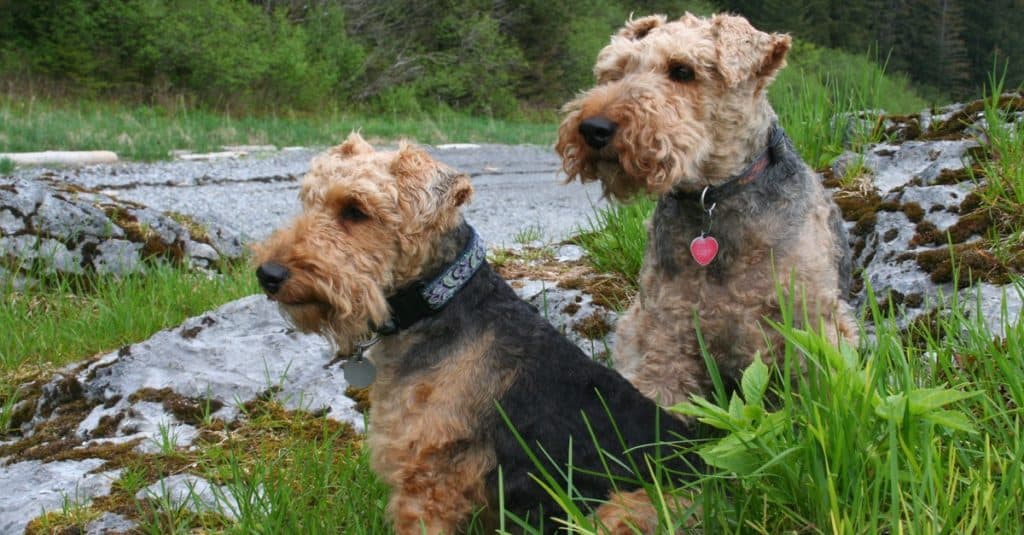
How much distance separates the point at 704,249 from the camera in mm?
3426

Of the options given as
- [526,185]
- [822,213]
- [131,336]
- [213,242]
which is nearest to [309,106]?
[526,185]

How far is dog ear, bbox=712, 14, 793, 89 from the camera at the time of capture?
11.2 feet

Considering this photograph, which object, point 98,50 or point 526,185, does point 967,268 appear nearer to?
point 526,185

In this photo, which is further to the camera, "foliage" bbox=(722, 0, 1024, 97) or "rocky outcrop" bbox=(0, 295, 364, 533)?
"foliage" bbox=(722, 0, 1024, 97)

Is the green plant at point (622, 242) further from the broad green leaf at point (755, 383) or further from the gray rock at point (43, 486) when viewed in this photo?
the gray rock at point (43, 486)

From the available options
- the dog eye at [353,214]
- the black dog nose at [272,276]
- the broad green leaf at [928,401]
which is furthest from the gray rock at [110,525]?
the broad green leaf at [928,401]

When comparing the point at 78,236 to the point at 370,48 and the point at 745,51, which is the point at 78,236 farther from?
the point at 370,48

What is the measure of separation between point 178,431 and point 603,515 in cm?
204

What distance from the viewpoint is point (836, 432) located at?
6.07 ft

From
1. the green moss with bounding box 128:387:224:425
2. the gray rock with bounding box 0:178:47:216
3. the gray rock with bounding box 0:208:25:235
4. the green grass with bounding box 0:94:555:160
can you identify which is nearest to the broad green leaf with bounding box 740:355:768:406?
the green moss with bounding box 128:387:224:425

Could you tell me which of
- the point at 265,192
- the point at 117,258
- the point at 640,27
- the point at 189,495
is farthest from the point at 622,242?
the point at 265,192

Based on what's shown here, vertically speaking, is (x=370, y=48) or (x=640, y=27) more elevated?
(x=640, y=27)

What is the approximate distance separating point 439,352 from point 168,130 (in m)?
13.9

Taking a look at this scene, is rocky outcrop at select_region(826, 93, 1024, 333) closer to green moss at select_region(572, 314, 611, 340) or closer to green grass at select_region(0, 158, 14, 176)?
green moss at select_region(572, 314, 611, 340)
